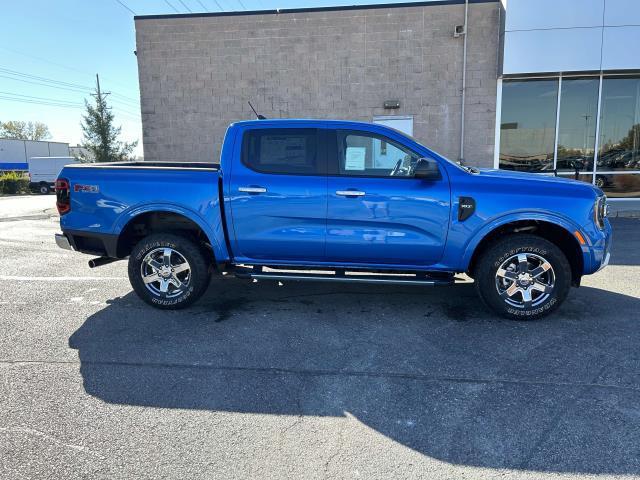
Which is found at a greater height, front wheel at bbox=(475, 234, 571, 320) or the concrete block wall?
the concrete block wall

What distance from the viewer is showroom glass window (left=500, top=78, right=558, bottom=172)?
12.5m

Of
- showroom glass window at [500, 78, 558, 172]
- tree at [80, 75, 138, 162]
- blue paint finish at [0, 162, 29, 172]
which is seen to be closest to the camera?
showroom glass window at [500, 78, 558, 172]

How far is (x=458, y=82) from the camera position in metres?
12.2

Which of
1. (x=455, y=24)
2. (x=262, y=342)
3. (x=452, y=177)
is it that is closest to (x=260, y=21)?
(x=455, y=24)

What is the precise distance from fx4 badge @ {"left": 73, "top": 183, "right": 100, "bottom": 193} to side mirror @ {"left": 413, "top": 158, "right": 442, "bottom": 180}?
3410 millimetres

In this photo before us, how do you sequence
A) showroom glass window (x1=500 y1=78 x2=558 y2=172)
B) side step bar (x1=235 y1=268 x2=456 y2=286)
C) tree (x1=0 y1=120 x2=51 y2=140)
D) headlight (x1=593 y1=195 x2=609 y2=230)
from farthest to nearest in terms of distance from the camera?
1. tree (x1=0 y1=120 x2=51 y2=140)
2. showroom glass window (x1=500 y1=78 x2=558 y2=172)
3. side step bar (x1=235 y1=268 x2=456 y2=286)
4. headlight (x1=593 y1=195 x2=609 y2=230)

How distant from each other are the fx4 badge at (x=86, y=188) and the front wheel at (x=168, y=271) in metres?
0.74

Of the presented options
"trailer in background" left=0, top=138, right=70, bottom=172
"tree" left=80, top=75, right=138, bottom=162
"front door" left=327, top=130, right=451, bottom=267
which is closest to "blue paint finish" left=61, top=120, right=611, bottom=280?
"front door" left=327, top=130, right=451, bottom=267

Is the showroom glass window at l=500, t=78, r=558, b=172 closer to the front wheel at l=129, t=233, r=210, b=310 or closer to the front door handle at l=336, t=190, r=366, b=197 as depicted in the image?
the front door handle at l=336, t=190, r=366, b=197

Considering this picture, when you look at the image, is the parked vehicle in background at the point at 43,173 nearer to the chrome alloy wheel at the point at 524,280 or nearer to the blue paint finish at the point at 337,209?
the blue paint finish at the point at 337,209

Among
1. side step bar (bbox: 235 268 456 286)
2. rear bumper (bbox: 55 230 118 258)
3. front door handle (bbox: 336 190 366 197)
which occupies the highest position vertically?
front door handle (bbox: 336 190 366 197)

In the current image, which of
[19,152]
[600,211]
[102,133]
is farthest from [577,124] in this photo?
[19,152]

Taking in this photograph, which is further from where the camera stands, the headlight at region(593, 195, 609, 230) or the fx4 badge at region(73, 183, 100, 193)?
the fx4 badge at region(73, 183, 100, 193)

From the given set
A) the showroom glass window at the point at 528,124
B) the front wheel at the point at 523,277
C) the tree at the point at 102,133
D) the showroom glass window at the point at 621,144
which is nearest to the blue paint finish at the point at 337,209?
the front wheel at the point at 523,277
